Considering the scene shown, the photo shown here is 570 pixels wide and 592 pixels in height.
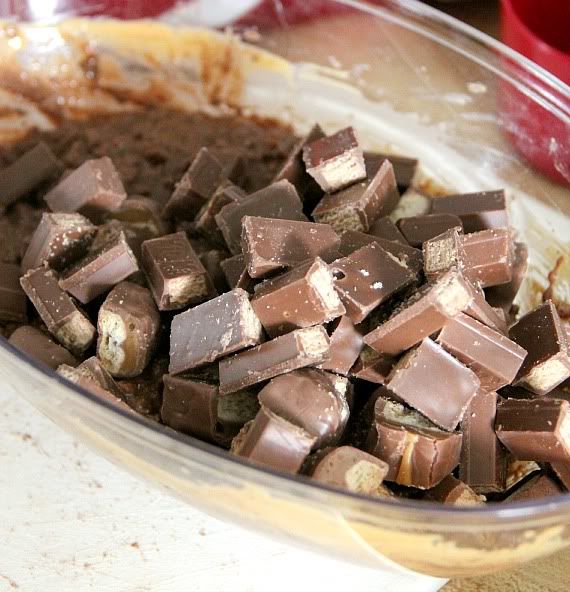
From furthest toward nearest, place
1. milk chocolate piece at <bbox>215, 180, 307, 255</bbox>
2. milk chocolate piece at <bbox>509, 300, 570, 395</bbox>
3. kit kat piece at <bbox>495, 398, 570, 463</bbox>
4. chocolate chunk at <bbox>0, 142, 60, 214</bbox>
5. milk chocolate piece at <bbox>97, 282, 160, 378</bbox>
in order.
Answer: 1. chocolate chunk at <bbox>0, 142, 60, 214</bbox>
2. milk chocolate piece at <bbox>215, 180, 307, 255</bbox>
3. milk chocolate piece at <bbox>97, 282, 160, 378</bbox>
4. milk chocolate piece at <bbox>509, 300, 570, 395</bbox>
5. kit kat piece at <bbox>495, 398, 570, 463</bbox>

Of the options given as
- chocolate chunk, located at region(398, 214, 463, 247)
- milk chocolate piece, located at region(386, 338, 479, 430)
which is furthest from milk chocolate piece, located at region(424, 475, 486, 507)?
chocolate chunk, located at region(398, 214, 463, 247)

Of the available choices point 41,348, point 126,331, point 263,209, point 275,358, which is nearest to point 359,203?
point 263,209

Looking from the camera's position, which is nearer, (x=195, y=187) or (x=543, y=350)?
(x=543, y=350)

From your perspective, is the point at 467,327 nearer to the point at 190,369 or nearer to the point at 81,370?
the point at 190,369

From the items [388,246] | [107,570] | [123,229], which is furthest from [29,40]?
[107,570]

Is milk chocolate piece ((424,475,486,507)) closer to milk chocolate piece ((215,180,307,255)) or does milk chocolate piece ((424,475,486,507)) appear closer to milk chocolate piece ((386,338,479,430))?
milk chocolate piece ((386,338,479,430))

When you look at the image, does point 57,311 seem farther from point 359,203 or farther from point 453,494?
point 453,494
